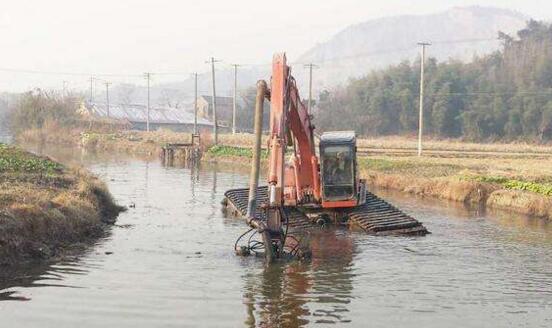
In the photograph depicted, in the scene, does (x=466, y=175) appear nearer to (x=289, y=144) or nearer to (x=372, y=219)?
Result: (x=372, y=219)

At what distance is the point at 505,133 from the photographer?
80.6m

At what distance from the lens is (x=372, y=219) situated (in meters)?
23.4

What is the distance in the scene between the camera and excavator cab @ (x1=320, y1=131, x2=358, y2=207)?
2298cm

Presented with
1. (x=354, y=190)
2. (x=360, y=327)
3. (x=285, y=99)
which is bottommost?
(x=360, y=327)

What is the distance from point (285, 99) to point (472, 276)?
21.5 ft

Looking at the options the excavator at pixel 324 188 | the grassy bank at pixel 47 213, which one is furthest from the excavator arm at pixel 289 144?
the grassy bank at pixel 47 213

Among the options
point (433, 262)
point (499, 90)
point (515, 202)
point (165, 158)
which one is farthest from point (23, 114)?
point (433, 262)

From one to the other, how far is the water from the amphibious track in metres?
0.69

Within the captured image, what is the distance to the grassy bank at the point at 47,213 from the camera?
15938 millimetres

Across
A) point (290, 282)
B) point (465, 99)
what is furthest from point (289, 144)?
point (465, 99)

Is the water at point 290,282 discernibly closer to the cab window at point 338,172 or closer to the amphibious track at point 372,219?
the amphibious track at point 372,219

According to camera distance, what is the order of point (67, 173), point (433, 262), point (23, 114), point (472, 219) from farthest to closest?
point (23, 114) → point (67, 173) → point (472, 219) → point (433, 262)

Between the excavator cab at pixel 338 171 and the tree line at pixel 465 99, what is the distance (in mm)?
58657

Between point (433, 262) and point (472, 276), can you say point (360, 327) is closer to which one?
point (472, 276)
